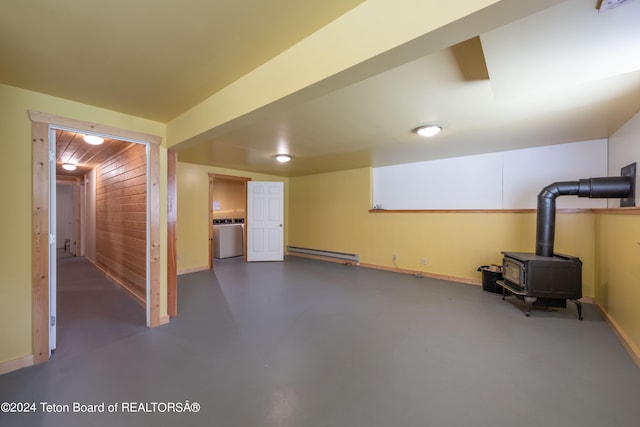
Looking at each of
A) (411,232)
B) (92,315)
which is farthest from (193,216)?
(411,232)

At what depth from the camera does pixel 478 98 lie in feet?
7.16

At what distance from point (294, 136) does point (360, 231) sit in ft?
10.2

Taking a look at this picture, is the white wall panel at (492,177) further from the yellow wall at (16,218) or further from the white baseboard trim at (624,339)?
the yellow wall at (16,218)

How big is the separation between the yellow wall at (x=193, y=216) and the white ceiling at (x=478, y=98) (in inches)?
50.3

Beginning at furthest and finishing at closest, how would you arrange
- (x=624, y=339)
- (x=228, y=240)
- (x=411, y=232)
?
(x=228, y=240), (x=411, y=232), (x=624, y=339)

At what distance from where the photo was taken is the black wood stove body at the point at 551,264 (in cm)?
286

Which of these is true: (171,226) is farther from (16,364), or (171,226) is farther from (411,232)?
(411,232)

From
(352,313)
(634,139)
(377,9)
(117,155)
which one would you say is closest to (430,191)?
(634,139)

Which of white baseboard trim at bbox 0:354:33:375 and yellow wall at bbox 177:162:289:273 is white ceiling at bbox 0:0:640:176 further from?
white baseboard trim at bbox 0:354:33:375

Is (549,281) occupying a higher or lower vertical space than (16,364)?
higher

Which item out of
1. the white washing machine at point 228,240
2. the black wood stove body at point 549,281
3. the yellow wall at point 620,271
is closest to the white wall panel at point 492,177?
the yellow wall at point 620,271

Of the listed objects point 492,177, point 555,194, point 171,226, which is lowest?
point 171,226

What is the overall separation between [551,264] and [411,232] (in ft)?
7.30

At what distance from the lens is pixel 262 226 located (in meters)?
6.19
